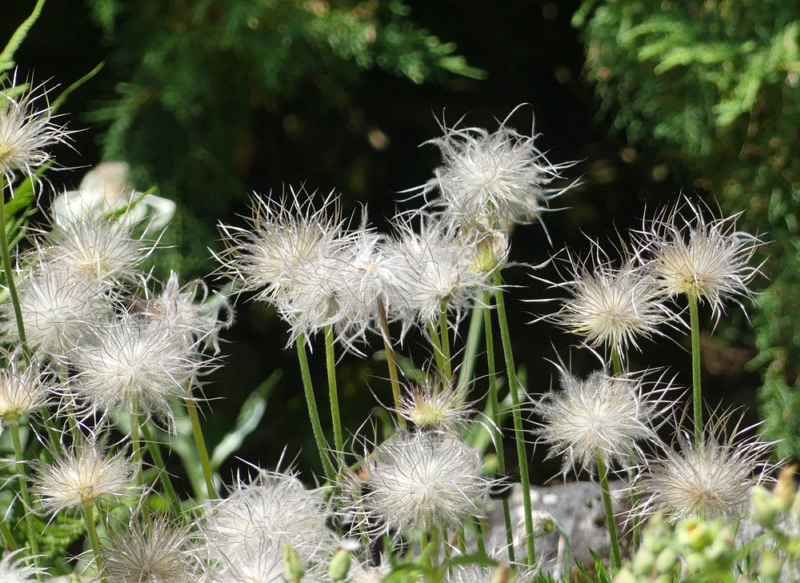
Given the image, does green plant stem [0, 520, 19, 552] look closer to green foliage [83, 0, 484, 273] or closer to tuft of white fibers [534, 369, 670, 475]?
tuft of white fibers [534, 369, 670, 475]

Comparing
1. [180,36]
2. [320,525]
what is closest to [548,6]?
[180,36]

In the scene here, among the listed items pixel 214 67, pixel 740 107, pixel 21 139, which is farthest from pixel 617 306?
pixel 214 67

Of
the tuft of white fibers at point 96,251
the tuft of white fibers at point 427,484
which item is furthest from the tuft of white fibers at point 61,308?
the tuft of white fibers at point 427,484

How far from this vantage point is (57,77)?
1.66m

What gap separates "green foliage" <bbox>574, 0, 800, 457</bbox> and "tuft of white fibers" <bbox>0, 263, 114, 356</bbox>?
1064 mm

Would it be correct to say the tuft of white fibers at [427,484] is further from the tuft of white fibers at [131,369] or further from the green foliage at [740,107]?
the green foliage at [740,107]

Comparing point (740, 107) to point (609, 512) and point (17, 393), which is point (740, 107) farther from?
point (17, 393)

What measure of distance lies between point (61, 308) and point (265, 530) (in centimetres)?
21

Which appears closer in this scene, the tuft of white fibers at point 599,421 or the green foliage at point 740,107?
the tuft of white fibers at point 599,421

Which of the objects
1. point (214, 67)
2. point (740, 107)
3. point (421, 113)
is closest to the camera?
point (740, 107)

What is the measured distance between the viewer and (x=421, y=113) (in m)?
1.85

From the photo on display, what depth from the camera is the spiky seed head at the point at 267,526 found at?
0.51m

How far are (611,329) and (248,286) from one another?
0.82ft

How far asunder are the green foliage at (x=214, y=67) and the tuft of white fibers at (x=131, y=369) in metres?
0.95
